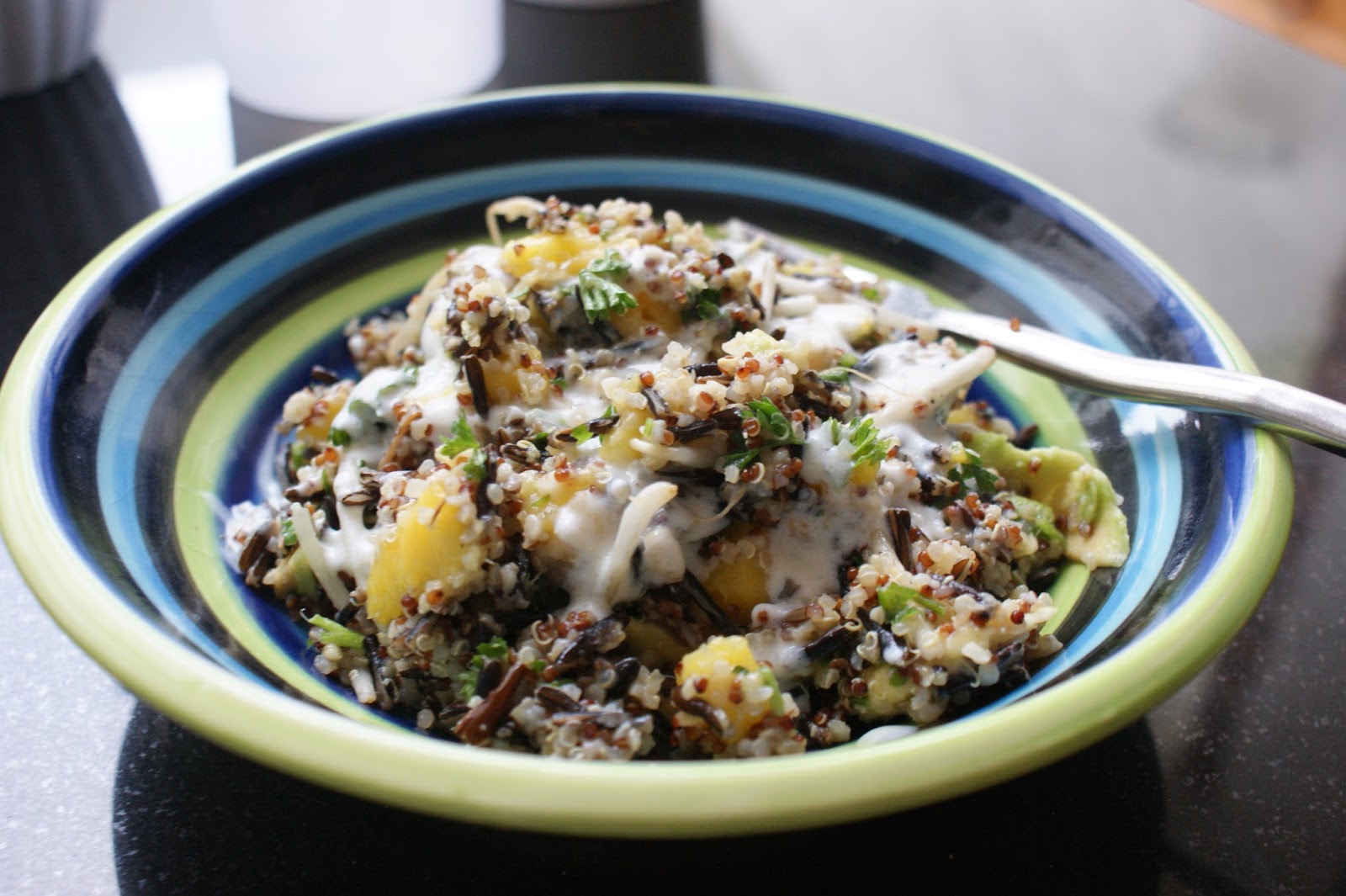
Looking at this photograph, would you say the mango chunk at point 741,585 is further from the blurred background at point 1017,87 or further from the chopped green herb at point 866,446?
the blurred background at point 1017,87

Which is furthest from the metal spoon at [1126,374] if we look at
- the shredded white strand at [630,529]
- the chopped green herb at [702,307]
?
the shredded white strand at [630,529]

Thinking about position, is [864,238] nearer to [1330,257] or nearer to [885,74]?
[1330,257]

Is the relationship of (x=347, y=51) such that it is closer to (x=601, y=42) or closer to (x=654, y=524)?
(x=601, y=42)

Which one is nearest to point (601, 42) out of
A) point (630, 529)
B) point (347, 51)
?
point (347, 51)

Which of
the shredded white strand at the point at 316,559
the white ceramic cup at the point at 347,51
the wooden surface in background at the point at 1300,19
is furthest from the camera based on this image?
the wooden surface in background at the point at 1300,19

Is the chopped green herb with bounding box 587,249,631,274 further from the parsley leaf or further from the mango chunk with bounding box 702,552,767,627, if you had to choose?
the mango chunk with bounding box 702,552,767,627

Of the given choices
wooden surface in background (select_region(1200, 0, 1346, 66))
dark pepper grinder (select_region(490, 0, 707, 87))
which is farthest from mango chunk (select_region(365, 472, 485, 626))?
wooden surface in background (select_region(1200, 0, 1346, 66))

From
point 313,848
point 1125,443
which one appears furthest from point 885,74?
point 313,848
